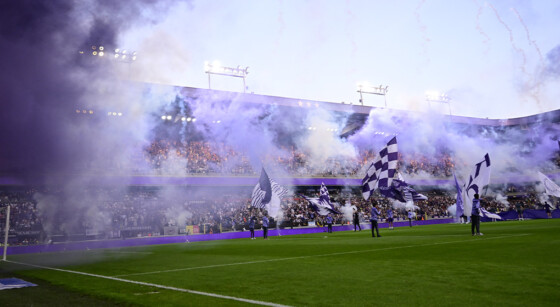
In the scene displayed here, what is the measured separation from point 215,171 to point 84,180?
17404mm

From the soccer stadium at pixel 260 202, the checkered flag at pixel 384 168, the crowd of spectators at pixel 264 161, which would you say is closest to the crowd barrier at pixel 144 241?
the soccer stadium at pixel 260 202

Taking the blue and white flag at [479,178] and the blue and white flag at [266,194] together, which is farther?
the blue and white flag at [266,194]

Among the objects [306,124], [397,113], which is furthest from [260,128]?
[397,113]

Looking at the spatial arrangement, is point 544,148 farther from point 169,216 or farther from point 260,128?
point 169,216

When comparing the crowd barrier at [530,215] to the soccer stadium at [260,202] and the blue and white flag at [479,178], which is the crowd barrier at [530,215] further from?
the blue and white flag at [479,178]

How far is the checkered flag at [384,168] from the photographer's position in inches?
796

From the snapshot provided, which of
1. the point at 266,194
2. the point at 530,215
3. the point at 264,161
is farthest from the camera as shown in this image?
the point at 264,161

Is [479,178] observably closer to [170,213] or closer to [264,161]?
[264,161]

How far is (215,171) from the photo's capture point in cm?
3781

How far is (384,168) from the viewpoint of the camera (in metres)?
20.7

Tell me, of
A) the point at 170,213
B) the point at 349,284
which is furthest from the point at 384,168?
the point at 170,213

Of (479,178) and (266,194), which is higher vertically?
(479,178)

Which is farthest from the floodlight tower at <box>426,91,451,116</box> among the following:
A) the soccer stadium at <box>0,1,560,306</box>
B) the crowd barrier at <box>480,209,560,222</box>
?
the crowd barrier at <box>480,209,560,222</box>

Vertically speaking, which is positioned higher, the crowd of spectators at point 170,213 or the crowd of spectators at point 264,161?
the crowd of spectators at point 264,161
